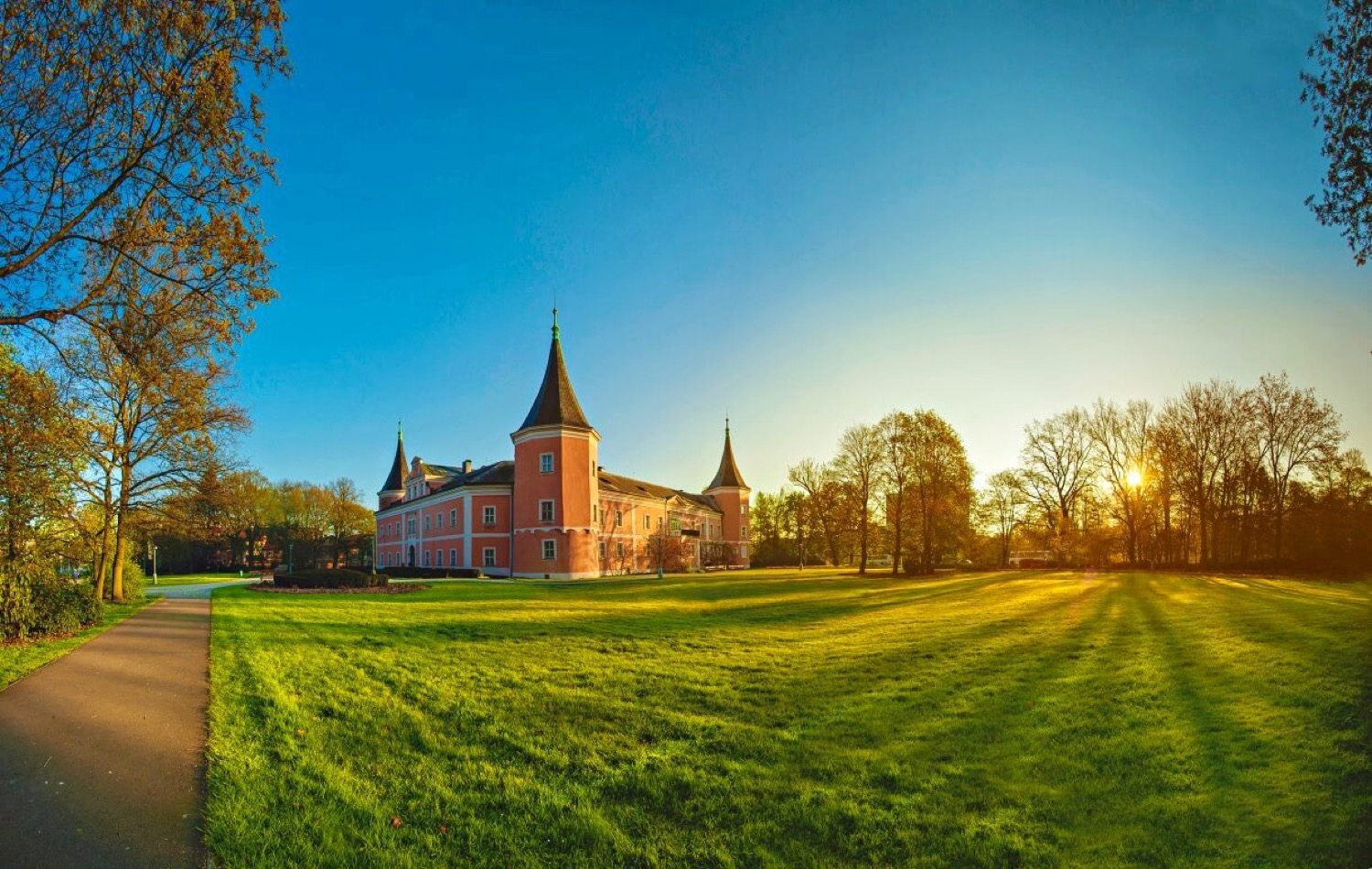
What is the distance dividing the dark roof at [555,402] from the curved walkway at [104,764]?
34.9 metres

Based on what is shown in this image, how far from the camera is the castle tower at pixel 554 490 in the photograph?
44250 mm

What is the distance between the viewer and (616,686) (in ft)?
28.1

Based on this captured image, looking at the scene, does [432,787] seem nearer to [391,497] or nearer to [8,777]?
[8,777]

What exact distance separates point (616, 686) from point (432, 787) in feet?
12.2

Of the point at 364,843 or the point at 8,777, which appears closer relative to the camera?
the point at 364,843

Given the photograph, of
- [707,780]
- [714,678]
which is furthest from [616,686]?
[707,780]

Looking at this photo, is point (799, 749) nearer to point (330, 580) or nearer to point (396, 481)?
point (330, 580)

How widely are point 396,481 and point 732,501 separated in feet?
126

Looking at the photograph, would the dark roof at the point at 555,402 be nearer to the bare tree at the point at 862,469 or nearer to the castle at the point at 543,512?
the castle at the point at 543,512

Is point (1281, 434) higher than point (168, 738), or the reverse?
point (1281, 434)

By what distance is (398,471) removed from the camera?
68.1 meters

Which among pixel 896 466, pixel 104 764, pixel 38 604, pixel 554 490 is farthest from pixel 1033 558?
pixel 104 764

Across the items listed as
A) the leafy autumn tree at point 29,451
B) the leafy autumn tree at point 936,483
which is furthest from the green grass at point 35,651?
the leafy autumn tree at point 936,483

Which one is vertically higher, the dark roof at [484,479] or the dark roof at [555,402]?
the dark roof at [555,402]
